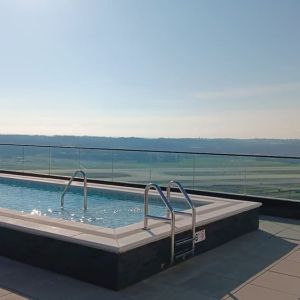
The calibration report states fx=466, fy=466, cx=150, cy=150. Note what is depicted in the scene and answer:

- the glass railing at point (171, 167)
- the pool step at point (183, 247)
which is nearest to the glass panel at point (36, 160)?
the glass railing at point (171, 167)

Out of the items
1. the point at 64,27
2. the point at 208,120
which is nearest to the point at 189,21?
the point at 64,27

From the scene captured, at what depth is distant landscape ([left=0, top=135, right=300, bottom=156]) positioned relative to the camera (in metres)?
10.7

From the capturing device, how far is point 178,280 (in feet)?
12.8

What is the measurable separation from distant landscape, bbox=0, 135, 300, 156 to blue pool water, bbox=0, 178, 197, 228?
413cm

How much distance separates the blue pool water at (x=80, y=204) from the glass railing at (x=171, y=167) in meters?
1.47

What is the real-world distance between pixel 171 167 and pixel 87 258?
5427 mm

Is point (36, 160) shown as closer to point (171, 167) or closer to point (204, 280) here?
point (171, 167)

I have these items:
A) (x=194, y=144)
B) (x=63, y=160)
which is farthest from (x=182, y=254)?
(x=194, y=144)

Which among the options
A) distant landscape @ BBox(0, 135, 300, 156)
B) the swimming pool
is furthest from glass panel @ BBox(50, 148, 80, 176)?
the swimming pool

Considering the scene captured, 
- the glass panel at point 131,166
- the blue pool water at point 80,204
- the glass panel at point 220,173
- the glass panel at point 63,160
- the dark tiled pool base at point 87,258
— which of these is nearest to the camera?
the dark tiled pool base at point 87,258

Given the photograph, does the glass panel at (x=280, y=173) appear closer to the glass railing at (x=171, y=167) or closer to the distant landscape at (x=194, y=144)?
the glass railing at (x=171, y=167)

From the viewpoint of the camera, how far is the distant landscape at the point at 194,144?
1070 cm

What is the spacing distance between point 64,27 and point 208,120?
45.9ft

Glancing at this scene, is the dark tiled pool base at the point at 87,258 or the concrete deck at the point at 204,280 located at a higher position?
the dark tiled pool base at the point at 87,258
